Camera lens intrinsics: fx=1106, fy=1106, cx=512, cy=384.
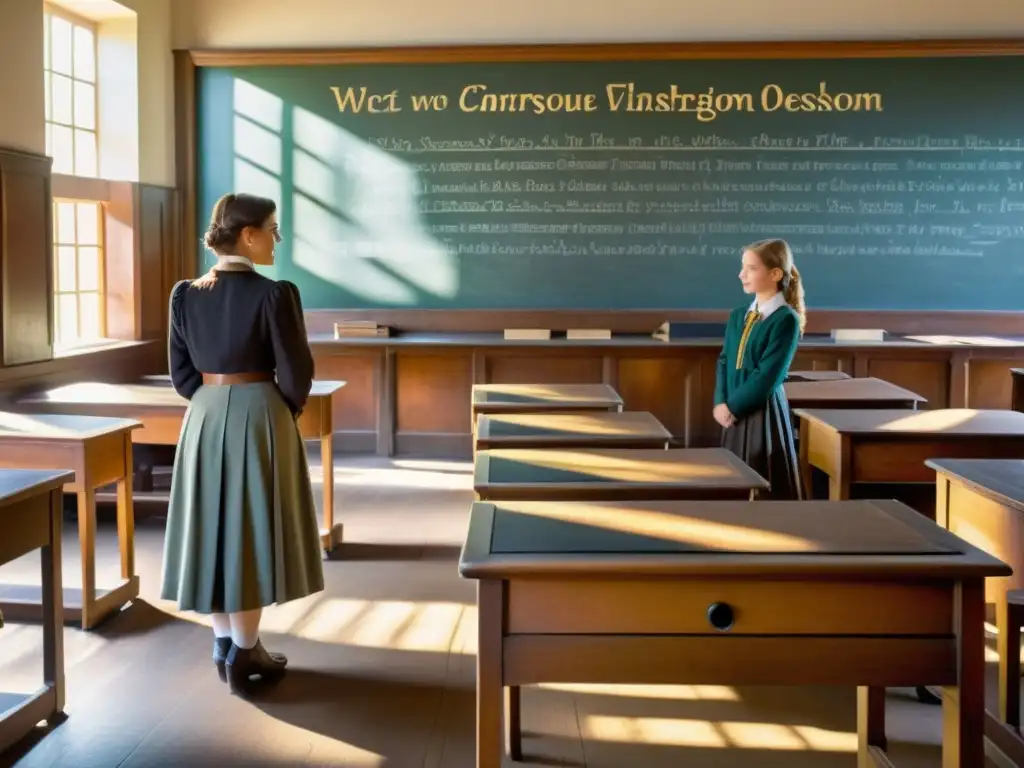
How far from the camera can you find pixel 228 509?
9.66 feet

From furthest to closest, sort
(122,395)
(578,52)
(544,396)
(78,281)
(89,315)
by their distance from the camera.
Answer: (578,52)
(89,315)
(78,281)
(122,395)
(544,396)

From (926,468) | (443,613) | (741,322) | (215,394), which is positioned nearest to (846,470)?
(926,468)

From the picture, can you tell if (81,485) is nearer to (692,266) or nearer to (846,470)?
(846,470)

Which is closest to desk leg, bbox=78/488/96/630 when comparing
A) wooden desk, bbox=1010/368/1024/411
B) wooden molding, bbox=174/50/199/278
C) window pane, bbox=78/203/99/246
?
window pane, bbox=78/203/99/246

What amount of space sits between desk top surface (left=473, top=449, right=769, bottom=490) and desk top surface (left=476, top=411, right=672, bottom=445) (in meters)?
0.23

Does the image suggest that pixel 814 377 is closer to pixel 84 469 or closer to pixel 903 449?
pixel 903 449

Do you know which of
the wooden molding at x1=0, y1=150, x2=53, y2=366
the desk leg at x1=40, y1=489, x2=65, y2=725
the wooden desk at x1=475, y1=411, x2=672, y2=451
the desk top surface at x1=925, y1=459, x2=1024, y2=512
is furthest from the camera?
the wooden molding at x1=0, y1=150, x2=53, y2=366

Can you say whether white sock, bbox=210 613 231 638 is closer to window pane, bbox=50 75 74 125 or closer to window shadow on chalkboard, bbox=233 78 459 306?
window pane, bbox=50 75 74 125

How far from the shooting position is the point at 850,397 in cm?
448

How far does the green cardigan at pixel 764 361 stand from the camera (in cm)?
365

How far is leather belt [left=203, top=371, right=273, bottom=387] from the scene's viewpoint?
2959 millimetres

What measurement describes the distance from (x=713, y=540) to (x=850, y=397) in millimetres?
2842

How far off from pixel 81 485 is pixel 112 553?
1157mm

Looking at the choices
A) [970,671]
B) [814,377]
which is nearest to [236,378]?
[970,671]
